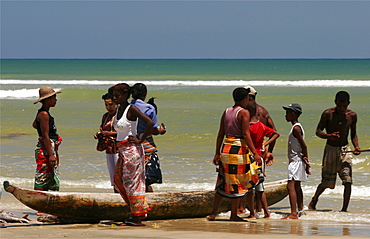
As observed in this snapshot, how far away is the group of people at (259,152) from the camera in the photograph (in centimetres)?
645

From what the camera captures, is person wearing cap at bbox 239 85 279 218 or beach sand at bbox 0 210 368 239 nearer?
beach sand at bbox 0 210 368 239

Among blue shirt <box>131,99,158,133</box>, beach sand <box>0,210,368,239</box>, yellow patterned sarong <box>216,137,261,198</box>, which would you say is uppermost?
blue shirt <box>131,99,158,133</box>

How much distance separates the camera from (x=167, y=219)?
6969 mm

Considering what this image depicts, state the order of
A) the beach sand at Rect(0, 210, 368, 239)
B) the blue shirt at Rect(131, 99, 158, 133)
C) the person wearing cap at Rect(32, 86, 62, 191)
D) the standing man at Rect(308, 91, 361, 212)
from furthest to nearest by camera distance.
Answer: the standing man at Rect(308, 91, 361, 212)
the blue shirt at Rect(131, 99, 158, 133)
the person wearing cap at Rect(32, 86, 62, 191)
the beach sand at Rect(0, 210, 368, 239)

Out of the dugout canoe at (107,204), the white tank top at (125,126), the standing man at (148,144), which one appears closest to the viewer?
the white tank top at (125,126)

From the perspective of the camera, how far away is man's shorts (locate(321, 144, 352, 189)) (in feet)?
24.6

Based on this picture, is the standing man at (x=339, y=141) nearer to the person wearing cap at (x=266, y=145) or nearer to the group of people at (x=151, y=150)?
the group of people at (x=151, y=150)

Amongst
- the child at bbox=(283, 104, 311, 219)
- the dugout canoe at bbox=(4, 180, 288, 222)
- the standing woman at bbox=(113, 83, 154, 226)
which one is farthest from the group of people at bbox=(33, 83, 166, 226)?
the child at bbox=(283, 104, 311, 219)

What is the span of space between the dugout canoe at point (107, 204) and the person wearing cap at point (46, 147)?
0.79ft

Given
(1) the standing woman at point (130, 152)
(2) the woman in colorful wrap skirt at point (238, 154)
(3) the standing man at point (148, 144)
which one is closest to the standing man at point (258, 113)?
(2) the woman in colorful wrap skirt at point (238, 154)

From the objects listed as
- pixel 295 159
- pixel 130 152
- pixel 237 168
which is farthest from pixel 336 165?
pixel 130 152

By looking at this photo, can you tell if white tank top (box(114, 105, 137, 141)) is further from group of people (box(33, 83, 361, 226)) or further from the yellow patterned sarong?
the yellow patterned sarong

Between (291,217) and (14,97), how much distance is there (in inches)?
1097

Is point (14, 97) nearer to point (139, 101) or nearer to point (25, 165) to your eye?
point (25, 165)
